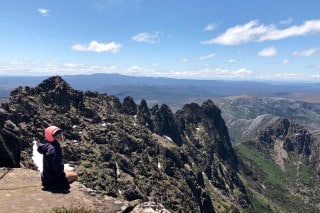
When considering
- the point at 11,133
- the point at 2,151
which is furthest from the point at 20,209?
the point at 11,133

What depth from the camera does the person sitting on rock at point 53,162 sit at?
2805cm

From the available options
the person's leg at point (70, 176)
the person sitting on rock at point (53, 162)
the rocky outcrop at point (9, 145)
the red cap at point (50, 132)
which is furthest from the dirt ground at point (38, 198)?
the rocky outcrop at point (9, 145)

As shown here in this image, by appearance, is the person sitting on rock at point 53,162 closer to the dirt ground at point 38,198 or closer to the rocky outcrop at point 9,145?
the dirt ground at point 38,198

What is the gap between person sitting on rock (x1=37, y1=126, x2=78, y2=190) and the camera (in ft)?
92.0

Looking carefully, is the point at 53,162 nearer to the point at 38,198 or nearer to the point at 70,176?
the point at 70,176

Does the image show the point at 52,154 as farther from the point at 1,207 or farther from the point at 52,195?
the point at 1,207

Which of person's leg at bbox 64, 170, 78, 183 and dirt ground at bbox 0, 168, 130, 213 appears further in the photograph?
person's leg at bbox 64, 170, 78, 183

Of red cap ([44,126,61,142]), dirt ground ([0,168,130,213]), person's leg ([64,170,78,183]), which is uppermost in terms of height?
red cap ([44,126,61,142])

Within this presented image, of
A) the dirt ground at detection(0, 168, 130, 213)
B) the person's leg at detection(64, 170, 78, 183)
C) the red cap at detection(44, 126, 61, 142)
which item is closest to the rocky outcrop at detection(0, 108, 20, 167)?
the dirt ground at detection(0, 168, 130, 213)

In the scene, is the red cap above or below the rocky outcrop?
above

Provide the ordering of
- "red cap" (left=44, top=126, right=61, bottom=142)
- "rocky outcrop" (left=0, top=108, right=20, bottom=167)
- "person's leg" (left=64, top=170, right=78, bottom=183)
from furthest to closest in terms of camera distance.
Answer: "rocky outcrop" (left=0, top=108, right=20, bottom=167), "person's leg" (left=64, top=170, right=78, bottom=183), "red cap" (left=44, top=126, right=61, bottom=142)

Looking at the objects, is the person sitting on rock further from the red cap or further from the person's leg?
A: the person's leg

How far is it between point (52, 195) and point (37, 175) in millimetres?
4613

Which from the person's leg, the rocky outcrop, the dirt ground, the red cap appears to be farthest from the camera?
the rocky outcrop
